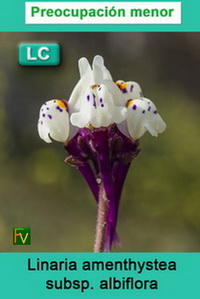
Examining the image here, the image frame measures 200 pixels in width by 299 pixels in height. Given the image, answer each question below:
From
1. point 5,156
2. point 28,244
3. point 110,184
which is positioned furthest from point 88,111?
point 5,156

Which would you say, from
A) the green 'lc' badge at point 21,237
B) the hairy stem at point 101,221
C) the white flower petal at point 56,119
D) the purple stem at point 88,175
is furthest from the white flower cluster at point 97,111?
the green 'lc' badge at point 21,237

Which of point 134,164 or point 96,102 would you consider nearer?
point 96,102

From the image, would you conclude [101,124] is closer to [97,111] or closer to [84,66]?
[97,111]

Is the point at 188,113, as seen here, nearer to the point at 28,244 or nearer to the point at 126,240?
the point at 126,240

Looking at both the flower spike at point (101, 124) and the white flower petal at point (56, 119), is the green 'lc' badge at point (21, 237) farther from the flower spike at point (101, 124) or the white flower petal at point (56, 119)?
the white flower petal at point (56, 119)

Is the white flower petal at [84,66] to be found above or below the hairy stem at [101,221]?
above

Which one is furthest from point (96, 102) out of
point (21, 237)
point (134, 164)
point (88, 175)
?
point (134, 164)

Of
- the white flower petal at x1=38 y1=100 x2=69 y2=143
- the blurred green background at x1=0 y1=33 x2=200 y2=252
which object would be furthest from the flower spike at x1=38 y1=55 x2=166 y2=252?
the blurred green background at x1=0 y1=33 x2=200 y2=252
